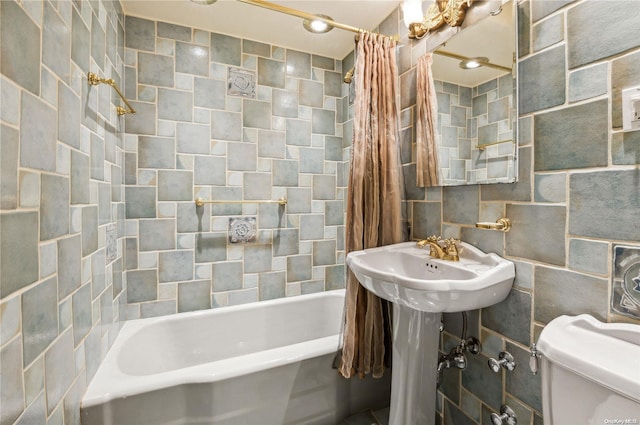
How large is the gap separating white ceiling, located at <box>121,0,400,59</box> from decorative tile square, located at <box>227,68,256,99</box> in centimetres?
25

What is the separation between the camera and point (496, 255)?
1.22m

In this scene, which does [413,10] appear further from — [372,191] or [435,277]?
[435,277]

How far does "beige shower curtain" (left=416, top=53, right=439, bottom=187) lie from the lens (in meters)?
1.52

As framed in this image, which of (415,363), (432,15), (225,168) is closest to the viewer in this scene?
(415,363)

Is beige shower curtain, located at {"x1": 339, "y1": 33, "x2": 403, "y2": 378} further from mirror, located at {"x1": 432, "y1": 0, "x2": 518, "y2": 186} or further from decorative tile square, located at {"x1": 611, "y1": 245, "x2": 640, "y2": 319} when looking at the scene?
decorative tile square, located at {"x1": 611, "y1": 245, "x2": 640, "y2": 319}

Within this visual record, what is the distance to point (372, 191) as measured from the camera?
1571mm

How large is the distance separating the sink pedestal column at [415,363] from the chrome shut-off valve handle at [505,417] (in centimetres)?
24

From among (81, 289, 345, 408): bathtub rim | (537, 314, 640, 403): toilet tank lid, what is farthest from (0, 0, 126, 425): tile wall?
(537, 314, 640, 403): toilet tank lid

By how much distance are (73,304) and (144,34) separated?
1.66m

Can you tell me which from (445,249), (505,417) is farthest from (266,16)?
(505,417)

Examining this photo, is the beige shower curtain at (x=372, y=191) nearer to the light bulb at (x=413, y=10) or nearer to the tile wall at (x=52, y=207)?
the light bulb at (x=413, y=10)

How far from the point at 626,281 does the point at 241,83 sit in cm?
218

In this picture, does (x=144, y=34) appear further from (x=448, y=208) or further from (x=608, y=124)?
(x=608, y=124)

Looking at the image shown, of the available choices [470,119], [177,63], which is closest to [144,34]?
[177,63]
